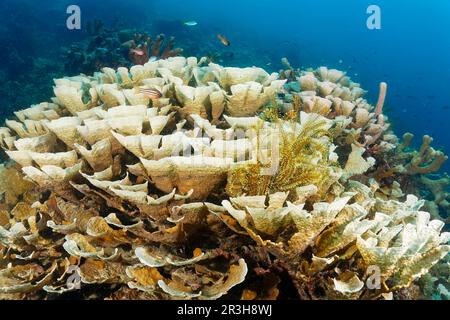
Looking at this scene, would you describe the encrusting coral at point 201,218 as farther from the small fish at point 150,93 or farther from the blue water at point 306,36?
the blue water at point 306,36

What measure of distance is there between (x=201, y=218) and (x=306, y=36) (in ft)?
243

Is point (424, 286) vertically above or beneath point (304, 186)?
beneath

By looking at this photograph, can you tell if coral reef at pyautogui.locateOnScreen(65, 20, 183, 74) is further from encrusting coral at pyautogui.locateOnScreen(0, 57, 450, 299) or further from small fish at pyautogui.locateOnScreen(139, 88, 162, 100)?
encrusting coral at pyautogui.locateOnScreen(0, 57, 450, 299)

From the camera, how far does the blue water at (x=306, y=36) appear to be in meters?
18.1

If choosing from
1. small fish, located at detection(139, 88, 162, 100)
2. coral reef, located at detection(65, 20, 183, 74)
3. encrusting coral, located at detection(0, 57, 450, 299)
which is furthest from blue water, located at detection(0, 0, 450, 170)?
small fish, located at detection(139, 88, 162, 100)

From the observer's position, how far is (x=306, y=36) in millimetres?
69125

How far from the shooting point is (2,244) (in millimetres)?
2633

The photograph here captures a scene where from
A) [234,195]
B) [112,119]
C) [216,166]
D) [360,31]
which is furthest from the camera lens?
[360,31]

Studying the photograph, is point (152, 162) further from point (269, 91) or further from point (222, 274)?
point (269, 91)

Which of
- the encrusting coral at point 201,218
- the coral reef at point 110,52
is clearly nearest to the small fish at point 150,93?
the encrusting coral at point 201,218

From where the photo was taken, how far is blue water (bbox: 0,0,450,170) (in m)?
18.1

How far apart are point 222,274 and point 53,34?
65.4 ft

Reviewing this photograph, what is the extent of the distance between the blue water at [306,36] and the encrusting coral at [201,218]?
5278 mm

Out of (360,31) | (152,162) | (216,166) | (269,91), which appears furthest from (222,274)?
(360,31)
